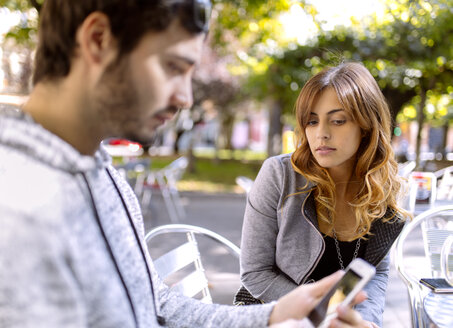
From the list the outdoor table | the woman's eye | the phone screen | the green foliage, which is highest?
the green foliage

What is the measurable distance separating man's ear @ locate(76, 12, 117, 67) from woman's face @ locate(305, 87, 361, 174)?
116 cm

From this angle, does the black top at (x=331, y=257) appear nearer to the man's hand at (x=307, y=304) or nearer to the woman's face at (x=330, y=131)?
the woman's face at (x=330, y=131)

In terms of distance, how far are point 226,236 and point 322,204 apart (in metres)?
4.84

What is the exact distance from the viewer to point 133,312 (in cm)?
82

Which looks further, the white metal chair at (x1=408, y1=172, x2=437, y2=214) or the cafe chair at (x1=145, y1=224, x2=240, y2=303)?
the white metal chair at (x1=408, y1=172, x2=437, y2=214)

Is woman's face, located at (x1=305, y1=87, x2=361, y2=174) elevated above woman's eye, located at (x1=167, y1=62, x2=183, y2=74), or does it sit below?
below

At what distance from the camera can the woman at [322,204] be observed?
5.74ft

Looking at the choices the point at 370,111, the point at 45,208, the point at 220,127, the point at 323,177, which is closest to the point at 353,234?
the point at 323,177

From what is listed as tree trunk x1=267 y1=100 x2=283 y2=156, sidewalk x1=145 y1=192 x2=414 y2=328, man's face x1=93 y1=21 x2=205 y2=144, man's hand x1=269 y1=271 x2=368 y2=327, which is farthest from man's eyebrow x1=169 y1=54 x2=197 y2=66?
tree trunk x1=267 y1=100 x2=283 y2=156

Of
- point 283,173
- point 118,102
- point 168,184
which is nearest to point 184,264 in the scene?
point 283,173

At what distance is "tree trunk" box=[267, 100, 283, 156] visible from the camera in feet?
45.0

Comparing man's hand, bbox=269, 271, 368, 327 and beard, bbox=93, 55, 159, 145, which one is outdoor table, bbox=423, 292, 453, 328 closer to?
man's hand, bbox=269, 271, 368, 327

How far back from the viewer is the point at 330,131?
1.79 meters

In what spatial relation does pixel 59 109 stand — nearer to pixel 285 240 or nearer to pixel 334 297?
pixel 334 297
